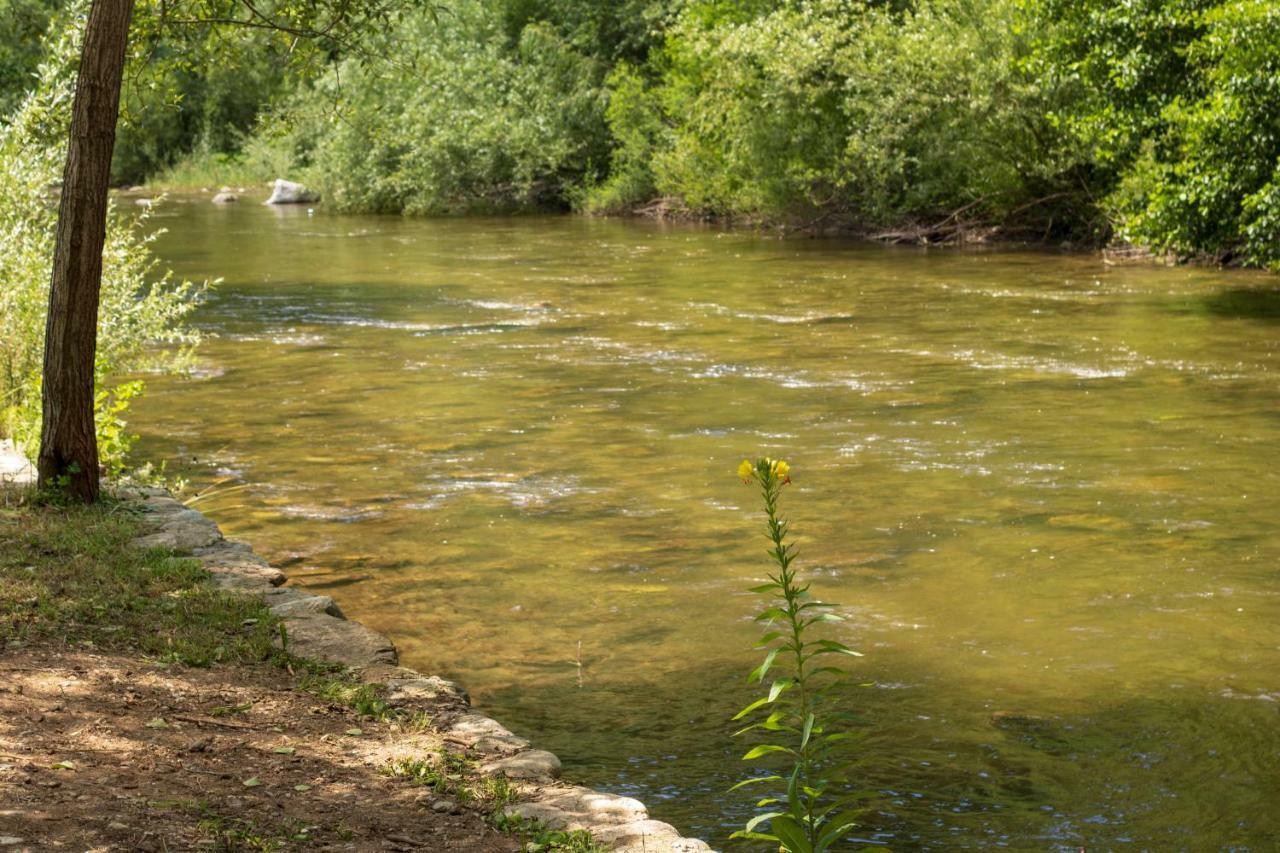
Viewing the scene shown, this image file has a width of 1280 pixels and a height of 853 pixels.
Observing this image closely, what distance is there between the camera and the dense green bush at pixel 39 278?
401 inches

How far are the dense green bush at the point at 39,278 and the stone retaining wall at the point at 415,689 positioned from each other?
216 centimetres

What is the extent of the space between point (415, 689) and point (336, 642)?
0.60m

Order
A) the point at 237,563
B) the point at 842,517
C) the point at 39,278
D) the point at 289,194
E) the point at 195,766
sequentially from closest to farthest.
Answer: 1. the point at 195,766
2. the point at 237,563
3. the point at 842,517
4. the point at 39,278
5. the point at 289,194

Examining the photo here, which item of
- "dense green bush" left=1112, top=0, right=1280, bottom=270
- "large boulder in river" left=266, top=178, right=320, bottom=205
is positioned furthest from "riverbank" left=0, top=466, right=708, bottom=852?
"large boulder in river" left=266, top=178, right=320, bottom=205

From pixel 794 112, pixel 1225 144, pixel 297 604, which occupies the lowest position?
pixel 297 604

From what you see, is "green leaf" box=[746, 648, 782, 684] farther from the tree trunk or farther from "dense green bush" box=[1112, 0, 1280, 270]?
"dense green bush" box=[1112, 0, 1280, 270]

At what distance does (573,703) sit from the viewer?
262 inches

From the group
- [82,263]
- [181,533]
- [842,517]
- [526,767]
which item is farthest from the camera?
[842,517]

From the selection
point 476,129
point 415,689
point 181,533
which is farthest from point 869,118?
point 415,689

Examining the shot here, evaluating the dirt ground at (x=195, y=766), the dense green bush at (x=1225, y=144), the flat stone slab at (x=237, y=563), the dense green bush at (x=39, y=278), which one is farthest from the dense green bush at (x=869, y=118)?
the dirt ground at (x=195, y=766)

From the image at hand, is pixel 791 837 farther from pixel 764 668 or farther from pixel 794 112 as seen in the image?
pixel 794 112

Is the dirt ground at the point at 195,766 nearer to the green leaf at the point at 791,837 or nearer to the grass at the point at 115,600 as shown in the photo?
the grass at the point at 115,600

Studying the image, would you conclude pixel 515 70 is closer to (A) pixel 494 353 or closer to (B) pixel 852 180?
(B) pixel 852 180

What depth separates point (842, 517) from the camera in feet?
31.3
